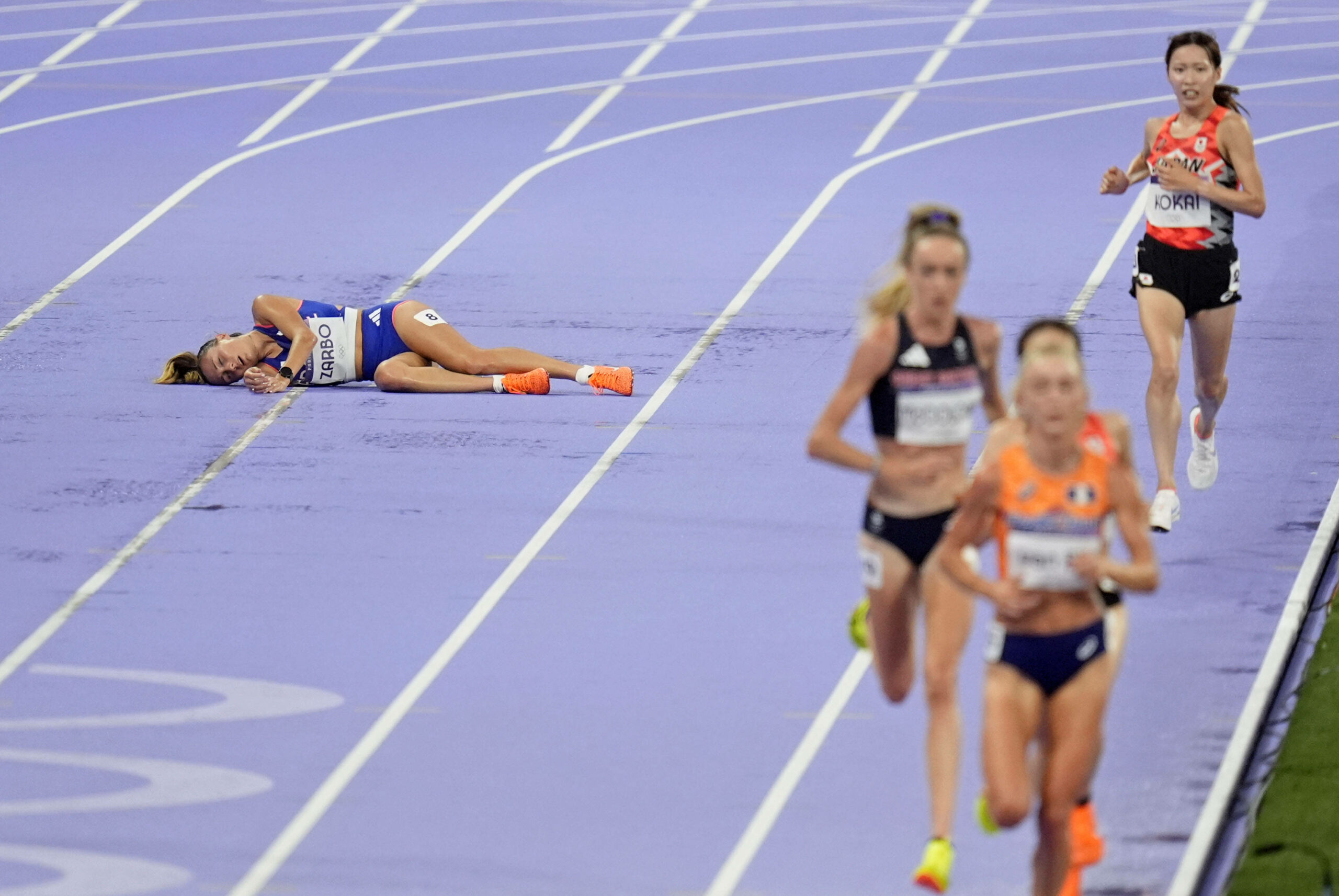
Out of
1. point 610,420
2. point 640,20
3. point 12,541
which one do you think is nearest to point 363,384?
point 610,420

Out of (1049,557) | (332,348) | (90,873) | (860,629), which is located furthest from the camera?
(332,348)

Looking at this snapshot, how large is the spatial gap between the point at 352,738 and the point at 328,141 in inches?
377

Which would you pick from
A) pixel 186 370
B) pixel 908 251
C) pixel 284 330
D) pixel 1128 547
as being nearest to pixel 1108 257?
pixel 284 330

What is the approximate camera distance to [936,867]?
616cm

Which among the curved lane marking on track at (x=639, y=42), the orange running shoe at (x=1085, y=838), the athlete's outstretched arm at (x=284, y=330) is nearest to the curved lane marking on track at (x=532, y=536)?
the orange running shoe at (x=1085, y=838)

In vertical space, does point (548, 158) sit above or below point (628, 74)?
below

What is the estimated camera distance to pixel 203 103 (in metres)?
17.4

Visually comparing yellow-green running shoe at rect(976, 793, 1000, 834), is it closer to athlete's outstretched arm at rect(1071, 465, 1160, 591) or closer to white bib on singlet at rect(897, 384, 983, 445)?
athlete's outstretched arm at rect(1071, 465, 1160, 591)

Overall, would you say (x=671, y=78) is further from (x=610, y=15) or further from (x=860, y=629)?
(x=860, y=629)

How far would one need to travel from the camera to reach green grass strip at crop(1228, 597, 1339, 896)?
664 centimetres

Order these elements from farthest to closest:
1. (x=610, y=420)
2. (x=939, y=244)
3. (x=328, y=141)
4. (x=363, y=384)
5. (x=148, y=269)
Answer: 1. (x=328, y=141)
2. (x=148, y=269)
3. (x=363, y=384)
4. (x=610, y=420)
5. (x=939, y=244)

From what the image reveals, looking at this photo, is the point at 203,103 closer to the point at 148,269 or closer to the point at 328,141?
the point at 328,141

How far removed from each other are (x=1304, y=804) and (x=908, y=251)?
2406 mm

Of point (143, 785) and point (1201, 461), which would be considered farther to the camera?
point (1201, 461)
